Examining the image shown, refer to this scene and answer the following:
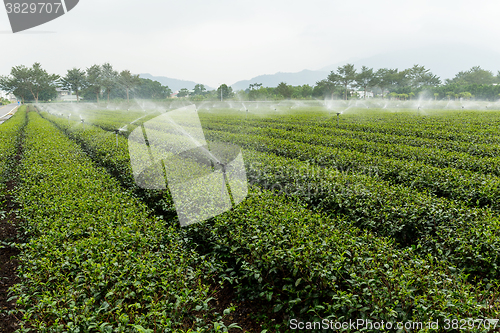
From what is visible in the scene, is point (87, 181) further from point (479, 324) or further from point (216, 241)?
point (479, 324)

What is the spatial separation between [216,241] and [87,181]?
124 inches

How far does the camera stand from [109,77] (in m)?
42.2

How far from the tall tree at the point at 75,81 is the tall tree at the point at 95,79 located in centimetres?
413

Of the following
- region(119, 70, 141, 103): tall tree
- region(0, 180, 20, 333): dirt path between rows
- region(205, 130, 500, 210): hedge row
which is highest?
region(119, 70, 141, 103): tall tree

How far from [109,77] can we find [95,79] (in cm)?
1033

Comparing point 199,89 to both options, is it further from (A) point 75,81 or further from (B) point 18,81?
(B) point 18,81

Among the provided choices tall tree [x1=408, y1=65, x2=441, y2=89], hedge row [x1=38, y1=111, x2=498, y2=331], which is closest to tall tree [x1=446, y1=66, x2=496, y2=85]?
tall tree [x1=408, y1=65, x2=441, y2=89]

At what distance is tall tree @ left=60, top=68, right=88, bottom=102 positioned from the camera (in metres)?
56.0

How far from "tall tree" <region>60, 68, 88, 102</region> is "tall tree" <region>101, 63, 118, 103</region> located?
1381 cm

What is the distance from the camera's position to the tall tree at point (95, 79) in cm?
4819

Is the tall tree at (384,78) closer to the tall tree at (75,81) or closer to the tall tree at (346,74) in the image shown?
the tall tree at (346,74)

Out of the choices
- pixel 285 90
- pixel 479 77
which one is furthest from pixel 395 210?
pixel 479 77

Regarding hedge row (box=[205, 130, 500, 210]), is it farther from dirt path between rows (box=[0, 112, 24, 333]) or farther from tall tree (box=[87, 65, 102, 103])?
tall tree (box=[87, 65, 102, 103])

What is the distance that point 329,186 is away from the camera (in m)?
5.16
